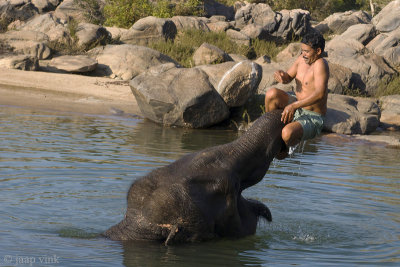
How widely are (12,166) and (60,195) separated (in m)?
1.58

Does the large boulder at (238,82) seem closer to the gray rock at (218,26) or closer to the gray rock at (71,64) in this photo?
the gray rock at (71,64)

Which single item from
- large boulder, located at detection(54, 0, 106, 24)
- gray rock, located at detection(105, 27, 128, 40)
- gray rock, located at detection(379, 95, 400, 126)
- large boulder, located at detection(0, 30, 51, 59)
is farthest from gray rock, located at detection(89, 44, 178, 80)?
large boulder, located at detection(54, 0, 106, 24)

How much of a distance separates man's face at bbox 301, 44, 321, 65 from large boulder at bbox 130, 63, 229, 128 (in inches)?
310

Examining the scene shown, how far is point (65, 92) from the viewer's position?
18.3 meters

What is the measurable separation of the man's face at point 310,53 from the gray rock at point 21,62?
14307 mm

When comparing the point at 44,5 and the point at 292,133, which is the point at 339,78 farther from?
the point at 44,5

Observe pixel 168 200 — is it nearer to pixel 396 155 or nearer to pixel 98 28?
pixel 396 155

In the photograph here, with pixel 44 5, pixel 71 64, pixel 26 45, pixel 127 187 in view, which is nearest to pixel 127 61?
pixel 71 64

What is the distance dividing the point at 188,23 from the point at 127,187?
2012 cm

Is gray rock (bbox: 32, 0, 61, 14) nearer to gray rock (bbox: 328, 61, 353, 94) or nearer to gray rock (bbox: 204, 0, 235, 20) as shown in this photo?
gray rock (bbox: 204, 0, 235, 20)

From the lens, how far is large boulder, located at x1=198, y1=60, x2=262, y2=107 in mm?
15148

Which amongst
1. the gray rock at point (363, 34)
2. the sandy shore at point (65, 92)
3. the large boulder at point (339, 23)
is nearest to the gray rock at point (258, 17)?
the gray rock at point (363, 34)

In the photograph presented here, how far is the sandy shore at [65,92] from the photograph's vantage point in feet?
54.1

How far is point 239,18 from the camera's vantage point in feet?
104
